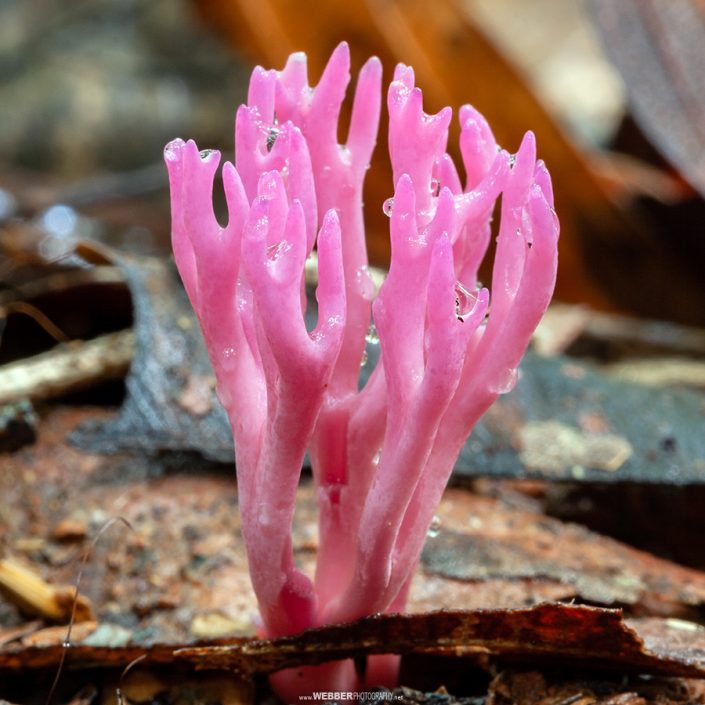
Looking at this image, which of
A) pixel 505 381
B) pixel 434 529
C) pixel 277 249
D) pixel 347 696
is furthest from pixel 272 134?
pixel 347 696

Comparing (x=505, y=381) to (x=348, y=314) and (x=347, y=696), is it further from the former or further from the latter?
(x=347, y=696)

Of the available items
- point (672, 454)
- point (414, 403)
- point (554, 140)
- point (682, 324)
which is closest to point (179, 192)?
point (414, 403)

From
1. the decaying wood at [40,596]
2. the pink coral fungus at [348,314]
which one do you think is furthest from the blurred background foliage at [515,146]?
the pink coral fungus at [348,314]

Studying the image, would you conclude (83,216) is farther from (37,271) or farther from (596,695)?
(596,695)

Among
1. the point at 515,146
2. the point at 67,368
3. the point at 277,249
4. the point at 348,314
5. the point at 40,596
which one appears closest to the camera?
the point at 277,249

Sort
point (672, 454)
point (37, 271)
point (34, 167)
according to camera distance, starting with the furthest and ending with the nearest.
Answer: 1. point (34, 167)
2. point (37, 271)
3. point (672, 454)

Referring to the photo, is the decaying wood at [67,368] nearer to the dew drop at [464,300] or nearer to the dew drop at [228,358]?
the dew drop at [228,358]
